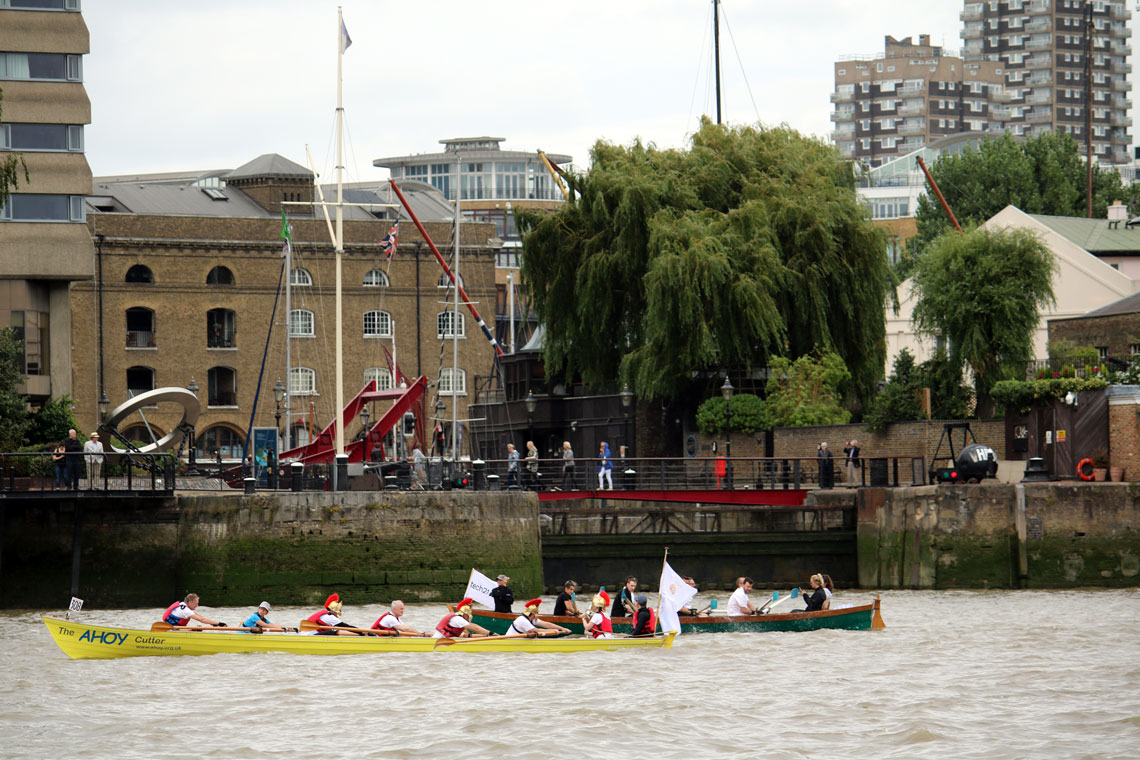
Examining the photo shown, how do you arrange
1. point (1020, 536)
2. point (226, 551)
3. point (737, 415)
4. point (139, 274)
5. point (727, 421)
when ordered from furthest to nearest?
point (139, 274)
point (737, 415)
point (727, 421)
point (1020, 536)
point (226, 551)

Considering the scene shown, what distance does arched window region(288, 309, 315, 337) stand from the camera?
8375 cm

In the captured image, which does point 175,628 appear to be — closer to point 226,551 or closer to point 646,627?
point 226,551

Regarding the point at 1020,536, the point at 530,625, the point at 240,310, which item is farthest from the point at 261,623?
the point at 240,310

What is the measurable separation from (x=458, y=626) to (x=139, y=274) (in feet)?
177

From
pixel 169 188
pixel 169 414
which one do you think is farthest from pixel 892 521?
pixel 169 188

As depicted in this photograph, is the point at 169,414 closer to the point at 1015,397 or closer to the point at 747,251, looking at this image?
the point at 747,251

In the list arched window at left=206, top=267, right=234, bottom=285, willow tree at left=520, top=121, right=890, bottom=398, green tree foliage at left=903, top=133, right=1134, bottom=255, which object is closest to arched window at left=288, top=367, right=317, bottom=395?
arched window at left=206, top=267, right=234, bottom=285

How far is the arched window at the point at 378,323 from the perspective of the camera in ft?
278

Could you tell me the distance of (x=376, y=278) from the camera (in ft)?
279

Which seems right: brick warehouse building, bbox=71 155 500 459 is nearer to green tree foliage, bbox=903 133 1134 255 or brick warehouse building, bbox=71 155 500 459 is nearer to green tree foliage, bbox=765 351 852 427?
green tree foliage, bbox=765 351 852 427

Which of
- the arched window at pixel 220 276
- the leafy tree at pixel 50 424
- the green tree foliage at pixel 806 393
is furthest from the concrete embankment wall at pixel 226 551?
the arched window at pixel 220 276

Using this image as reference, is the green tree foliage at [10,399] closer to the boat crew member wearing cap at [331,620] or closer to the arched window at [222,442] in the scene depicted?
the boat crew member wearing cap at [331,620]

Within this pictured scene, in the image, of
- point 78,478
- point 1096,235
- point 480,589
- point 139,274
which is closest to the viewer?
point 480,589

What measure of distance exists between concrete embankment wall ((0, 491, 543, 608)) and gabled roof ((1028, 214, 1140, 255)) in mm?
40404
